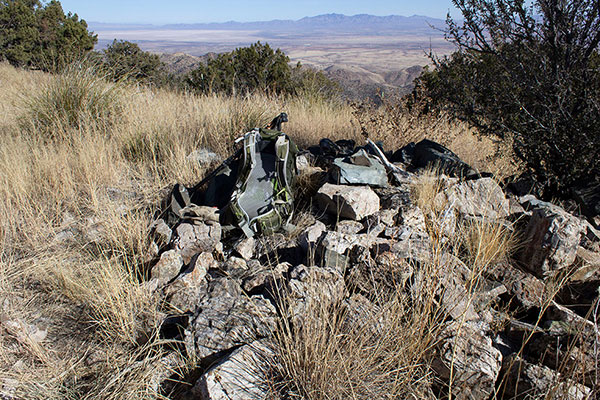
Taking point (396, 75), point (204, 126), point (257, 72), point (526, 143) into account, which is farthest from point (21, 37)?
point (396, 75)

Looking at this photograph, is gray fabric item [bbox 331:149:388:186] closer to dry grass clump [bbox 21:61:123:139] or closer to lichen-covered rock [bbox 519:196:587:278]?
lichen-covered rock [bbox 519:196:587:278]

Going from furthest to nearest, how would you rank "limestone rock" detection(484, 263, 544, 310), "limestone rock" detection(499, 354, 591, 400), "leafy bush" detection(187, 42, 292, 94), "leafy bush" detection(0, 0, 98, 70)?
"leafy bush" detection(0, 0, 98, 70) → "leafy bush" detection(187, 42, 292, 94) → "limestone rock" detection(484, 263, 544, 310) → "limestone rock" detection(499, 354, 591, 400)

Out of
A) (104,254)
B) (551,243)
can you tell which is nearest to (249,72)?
(104,254)

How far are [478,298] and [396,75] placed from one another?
48.6m

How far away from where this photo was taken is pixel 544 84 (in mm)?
3900

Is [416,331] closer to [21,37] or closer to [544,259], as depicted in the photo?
[544,259]

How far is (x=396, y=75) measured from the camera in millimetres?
47250

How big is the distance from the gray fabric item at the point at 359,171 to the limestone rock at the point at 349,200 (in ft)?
0.29

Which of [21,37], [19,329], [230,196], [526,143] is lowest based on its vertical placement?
[19,329]

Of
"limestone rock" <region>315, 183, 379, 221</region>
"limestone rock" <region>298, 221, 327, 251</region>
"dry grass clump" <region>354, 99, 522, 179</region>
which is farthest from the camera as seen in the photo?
"dry grass clump" <region>354, 99, 522, 179</region>

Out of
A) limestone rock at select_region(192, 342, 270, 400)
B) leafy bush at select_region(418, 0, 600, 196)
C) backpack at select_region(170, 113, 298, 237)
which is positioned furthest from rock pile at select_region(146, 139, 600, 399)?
leafy bush at select_region(418, 0, 600, 196)

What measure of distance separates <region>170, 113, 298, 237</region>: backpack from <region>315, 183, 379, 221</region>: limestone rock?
306 mm

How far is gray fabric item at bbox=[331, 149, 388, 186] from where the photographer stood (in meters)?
3.41

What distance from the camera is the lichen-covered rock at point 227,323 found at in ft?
6.66
